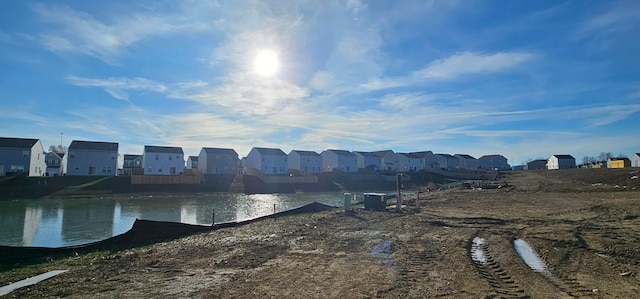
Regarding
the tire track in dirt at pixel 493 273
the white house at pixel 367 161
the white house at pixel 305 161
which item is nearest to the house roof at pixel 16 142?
the white house at pixel 305 161

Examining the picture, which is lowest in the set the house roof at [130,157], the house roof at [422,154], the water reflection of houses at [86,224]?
the water reflection of houses at [86,224]

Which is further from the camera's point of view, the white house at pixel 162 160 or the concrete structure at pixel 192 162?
the concrete structure at pixel 192 162

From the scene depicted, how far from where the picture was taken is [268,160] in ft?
272

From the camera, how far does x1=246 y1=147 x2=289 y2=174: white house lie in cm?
8219

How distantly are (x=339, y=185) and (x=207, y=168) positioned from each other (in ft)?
91.8

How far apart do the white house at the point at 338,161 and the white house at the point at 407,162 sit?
19010 mm

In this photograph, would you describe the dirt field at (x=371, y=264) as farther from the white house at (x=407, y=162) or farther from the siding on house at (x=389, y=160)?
the white house at (x=407, y=162)

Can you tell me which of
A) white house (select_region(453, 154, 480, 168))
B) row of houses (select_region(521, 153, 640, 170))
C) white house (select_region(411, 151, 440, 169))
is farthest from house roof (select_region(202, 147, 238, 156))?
row of houses (select_region(521, 153, 640, 170))

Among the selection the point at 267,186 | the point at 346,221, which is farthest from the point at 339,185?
the point at 346,221

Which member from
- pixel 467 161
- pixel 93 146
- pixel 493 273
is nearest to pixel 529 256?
pixel 493 273

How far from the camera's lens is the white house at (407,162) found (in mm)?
110812

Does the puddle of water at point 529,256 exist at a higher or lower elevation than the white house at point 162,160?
lower

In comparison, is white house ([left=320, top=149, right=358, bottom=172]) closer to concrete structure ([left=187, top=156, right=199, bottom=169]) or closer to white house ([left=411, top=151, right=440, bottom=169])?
white house ([left=411, top=151, right=440, bottom=169])

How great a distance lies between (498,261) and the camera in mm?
9797
